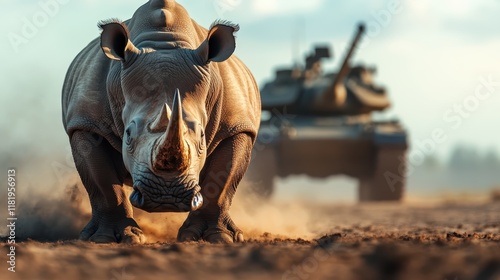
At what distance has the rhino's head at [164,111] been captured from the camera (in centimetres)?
658

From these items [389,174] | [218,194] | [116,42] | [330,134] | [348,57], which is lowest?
[389,174]

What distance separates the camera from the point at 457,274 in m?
4.74

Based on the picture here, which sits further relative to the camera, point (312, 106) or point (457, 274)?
point (312, 106)

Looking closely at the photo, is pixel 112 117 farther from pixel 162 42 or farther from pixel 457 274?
pixel 457 274

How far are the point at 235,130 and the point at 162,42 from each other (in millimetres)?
826

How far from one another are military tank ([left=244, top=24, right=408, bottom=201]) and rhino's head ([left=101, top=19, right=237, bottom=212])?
1001 cm

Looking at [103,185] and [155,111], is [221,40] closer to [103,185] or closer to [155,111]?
[155,111]

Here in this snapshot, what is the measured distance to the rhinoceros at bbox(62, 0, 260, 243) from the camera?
280 inches

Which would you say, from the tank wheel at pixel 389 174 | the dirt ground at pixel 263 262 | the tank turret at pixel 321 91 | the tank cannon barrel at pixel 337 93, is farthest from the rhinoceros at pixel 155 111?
the tank turret at pixel 321 91

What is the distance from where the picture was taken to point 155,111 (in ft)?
22.9

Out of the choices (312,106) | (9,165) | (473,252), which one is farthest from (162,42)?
(312,106)

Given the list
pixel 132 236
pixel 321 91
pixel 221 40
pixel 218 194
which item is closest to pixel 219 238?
pixel 218 194

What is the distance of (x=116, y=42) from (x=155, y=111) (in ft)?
2.61

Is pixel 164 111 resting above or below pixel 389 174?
above
